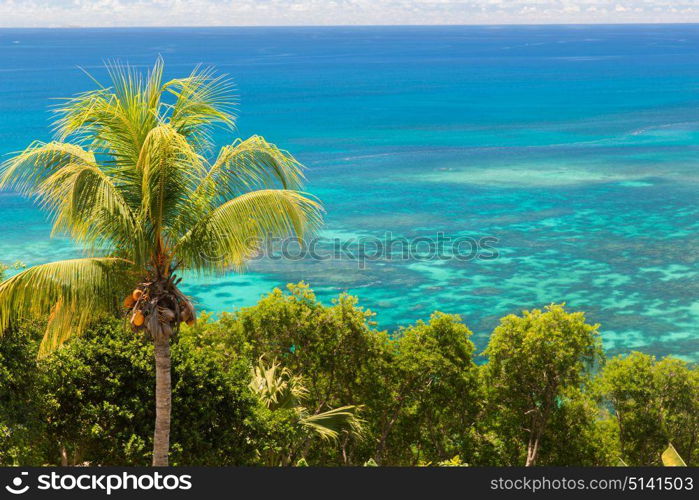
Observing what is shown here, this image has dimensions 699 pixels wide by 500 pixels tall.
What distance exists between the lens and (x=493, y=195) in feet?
185

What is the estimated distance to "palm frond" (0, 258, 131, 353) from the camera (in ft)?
35.0

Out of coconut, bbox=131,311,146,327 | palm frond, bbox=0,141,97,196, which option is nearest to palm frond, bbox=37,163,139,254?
palm frond, bbox=0,141,97,196

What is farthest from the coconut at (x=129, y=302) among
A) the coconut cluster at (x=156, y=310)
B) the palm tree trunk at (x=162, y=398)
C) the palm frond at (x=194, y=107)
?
the palm frond at (x=194, y=107)

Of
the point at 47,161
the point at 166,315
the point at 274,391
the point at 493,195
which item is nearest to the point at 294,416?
the point at 274,391

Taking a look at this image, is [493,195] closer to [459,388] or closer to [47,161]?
[459,388]

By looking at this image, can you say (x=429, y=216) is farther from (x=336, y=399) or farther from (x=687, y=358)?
(x=336, y=399)

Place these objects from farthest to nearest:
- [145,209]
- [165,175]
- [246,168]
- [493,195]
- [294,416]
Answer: [493,195] < [294,416] < [246,168] < [165,175] < [145,209]

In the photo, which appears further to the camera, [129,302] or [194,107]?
[194,107]

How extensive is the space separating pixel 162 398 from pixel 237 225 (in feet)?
8.85

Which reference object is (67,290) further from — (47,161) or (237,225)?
(237,225)

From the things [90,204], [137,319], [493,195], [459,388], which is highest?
[493,195]

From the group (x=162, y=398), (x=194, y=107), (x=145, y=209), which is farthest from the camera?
(x=194, y=107)

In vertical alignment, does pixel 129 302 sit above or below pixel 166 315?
above

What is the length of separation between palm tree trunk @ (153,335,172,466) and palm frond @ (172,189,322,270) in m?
1.26
